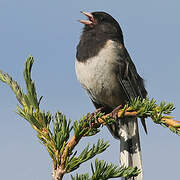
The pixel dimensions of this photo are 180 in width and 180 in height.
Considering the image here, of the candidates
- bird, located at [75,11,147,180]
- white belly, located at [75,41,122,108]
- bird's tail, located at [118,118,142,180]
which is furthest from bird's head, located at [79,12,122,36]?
bird's tail, located at [118,118,142,180]

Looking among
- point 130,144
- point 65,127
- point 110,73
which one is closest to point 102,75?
point 110,73

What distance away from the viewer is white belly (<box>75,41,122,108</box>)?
13.0ft

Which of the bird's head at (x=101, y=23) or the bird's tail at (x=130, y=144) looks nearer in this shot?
the bird's tail at (x=130, y=144)

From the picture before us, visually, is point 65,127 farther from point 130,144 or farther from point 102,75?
point 130,144

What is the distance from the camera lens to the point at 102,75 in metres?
3.96

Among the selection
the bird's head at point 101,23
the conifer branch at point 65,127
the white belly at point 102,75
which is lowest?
the conifer branch at point 65,127

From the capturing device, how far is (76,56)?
429cm

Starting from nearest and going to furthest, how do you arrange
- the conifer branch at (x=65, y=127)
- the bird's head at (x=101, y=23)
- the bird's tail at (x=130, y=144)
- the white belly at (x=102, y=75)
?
the conifer branch at (x=65, y=127) → the bird's tail at (x=130, y=144) → the white belly at (x=102, y=75) → the bird's head at (x=101, y=23)

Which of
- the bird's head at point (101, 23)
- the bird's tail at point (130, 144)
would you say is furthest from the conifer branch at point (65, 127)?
the bird's head at point (101, 23)

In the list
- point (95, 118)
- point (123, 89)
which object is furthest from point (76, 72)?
point (95, 118)

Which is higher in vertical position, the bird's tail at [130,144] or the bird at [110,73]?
the bird at [110,73]

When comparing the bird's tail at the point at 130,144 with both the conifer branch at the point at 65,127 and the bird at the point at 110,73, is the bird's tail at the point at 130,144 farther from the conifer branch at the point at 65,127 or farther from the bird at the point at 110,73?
the conifer branch at the point at 65,127

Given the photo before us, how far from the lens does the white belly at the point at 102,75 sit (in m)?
3.95

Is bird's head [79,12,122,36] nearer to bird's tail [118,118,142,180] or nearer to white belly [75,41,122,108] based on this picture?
white belly [75,41,122,108]
